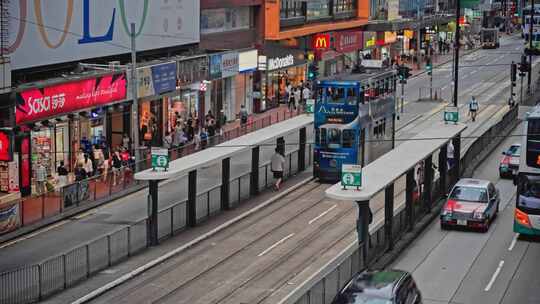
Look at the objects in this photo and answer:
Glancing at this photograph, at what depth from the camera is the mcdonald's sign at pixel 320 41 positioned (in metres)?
79.0

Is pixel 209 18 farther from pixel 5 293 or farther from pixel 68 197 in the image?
pixel 5 293

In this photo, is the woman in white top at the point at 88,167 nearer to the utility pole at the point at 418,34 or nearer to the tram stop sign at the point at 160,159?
the tram stop sign at the point at 160,159

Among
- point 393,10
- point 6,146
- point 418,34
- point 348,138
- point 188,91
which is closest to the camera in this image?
point 6,146

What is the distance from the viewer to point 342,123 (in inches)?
1663

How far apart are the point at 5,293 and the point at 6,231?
8323 millimetres

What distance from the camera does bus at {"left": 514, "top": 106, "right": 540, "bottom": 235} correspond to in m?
30.7

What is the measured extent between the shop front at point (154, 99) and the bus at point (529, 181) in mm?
21621

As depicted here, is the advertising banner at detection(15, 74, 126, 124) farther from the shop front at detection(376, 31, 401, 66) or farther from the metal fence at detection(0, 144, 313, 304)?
the shop front at detection(376, 31, 401, 66)

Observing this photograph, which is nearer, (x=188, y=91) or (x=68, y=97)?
(x=68, y=97)

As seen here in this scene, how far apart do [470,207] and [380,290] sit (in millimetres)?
13634

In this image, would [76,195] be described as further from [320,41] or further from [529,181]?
[320,41]

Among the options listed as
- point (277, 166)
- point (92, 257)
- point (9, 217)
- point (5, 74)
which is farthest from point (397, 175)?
point (5, 74)

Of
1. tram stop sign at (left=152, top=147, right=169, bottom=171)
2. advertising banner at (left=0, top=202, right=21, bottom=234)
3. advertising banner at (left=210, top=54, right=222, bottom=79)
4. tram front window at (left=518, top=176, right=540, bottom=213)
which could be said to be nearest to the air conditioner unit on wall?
advertising banner at (left=0, top=202, right=21, bottom=234)

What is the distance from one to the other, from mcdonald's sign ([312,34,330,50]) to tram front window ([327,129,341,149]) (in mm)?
37440
